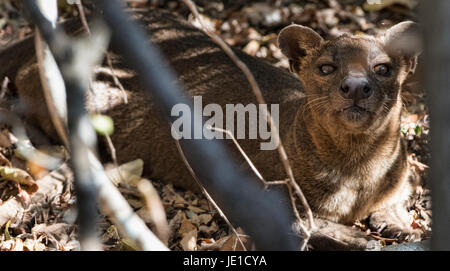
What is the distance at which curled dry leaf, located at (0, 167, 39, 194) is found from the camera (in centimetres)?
473

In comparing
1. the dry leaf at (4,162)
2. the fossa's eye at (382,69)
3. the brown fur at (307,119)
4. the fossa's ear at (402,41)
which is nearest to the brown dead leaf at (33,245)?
the dry leaf at (4,162)

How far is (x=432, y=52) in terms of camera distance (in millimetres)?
1365

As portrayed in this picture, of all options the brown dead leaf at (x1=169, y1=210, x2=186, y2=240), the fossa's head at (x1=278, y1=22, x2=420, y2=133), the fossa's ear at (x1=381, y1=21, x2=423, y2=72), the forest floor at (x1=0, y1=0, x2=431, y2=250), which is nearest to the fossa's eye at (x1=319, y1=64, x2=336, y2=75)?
the fossa's head at (x1=278, y1=22, x2=420, y2=133)

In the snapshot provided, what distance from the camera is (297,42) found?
4.45 m

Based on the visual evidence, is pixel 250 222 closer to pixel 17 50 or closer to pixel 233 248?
pixel 233 248

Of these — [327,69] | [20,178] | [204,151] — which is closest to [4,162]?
[20,178]

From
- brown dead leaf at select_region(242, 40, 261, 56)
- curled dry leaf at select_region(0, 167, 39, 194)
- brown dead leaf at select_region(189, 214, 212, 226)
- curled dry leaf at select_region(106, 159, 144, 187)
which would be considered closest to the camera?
brown dead leaf at select_region(189, 214, 212, 226)

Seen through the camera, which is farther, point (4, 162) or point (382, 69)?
point (4, 162)

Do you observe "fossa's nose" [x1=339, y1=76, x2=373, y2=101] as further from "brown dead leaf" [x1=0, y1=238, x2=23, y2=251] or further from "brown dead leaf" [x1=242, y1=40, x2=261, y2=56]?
"brown dead leaf" [x1=242, y1=40, x2=261, y2=56]

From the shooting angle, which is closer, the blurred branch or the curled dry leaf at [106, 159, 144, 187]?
the blurred branch

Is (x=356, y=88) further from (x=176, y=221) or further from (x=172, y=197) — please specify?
(x=172, y=197)

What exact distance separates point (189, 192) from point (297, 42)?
4.80 ft

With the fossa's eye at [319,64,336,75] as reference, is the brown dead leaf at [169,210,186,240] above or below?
below

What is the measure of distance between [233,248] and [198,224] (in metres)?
Result: 1.05
